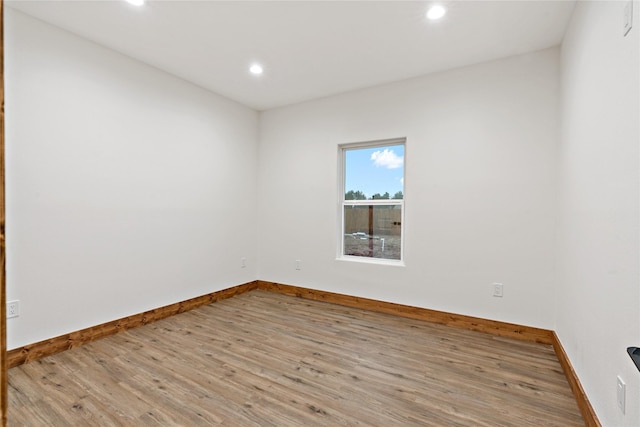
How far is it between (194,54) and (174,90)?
0.67 metres

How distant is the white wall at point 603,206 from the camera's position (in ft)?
4.07

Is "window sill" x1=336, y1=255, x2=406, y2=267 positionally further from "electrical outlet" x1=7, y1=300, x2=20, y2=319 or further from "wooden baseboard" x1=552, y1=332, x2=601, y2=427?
"electrical outlet" x1=7, y1=300, x2=20, y2=319

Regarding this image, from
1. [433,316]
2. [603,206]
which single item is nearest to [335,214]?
[433,316]

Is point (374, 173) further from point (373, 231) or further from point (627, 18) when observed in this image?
point (627, 18)

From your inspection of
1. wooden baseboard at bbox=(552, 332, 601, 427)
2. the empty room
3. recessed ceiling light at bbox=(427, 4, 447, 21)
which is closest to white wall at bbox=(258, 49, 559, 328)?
the empty room

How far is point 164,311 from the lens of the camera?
3.30 metres

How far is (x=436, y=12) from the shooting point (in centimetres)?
228

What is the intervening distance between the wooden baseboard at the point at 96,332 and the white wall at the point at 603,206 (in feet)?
11.8

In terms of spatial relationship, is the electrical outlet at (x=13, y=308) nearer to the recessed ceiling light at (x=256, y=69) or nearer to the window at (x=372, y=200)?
the recessed ceiling light at (x=256, y=69)

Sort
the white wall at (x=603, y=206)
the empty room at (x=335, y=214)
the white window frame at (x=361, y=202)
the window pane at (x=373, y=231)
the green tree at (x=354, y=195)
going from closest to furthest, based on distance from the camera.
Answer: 1. the white wall at (x=603, y=206)
2. the empty room at (x=335, y=214)
3. the white window frame at (x=361, y=202)
4. the window pane at (x=373, y=231)
5. the green tree at (x=354, y=195)

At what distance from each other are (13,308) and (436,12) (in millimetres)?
3891

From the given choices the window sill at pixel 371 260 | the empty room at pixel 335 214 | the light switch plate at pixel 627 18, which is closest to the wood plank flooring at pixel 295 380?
the empty room at pixel 335 214

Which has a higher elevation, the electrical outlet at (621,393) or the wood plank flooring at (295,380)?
the electrical outlet at (621,393)

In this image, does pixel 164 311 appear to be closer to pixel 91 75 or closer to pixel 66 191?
pixel 66 191
